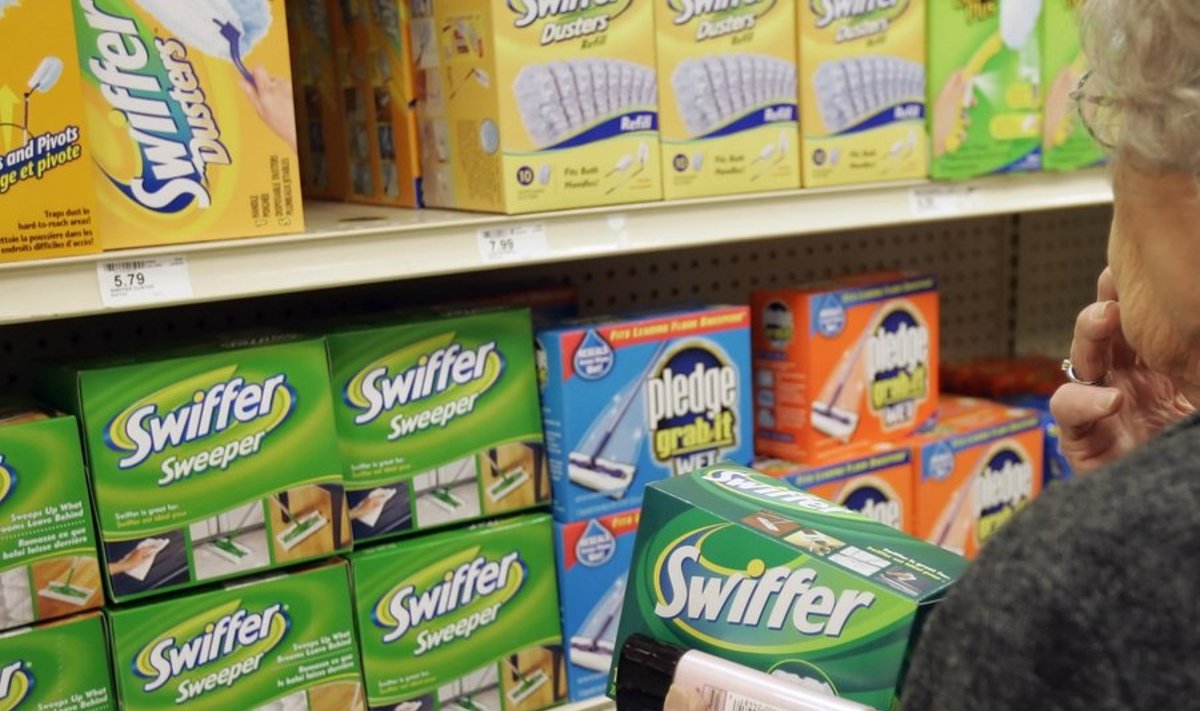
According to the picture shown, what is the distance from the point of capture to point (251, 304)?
184cm

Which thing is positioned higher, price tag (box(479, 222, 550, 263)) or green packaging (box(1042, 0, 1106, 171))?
green packaging (box(1042, 0, 1106, 171))

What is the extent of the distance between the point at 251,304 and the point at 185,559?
0.55 metres

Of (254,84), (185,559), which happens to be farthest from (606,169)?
(185,559)

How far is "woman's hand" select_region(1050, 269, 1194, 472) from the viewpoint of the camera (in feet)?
4.26

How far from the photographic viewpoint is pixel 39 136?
1196 mm

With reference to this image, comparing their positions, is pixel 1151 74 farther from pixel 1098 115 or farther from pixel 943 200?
pixel 943 200

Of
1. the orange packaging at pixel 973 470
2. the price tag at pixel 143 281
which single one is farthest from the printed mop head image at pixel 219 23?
the orange packaging at pixel 973 470

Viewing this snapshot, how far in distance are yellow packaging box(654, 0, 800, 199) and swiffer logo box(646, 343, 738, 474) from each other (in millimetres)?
229

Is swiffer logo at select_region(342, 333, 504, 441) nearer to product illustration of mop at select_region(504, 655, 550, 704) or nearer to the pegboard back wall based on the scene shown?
the pegboard back wall

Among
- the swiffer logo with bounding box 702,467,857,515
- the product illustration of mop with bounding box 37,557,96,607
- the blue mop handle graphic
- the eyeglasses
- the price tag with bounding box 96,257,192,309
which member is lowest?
the product illustration of mop with bounding box 37,557,96,607

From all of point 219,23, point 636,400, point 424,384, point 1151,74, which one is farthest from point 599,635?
point 1151,74

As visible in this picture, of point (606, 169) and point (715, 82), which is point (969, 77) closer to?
point (715, 82)

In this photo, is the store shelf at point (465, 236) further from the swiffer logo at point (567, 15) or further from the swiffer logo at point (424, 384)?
the swiffer logo at point (567, 15)

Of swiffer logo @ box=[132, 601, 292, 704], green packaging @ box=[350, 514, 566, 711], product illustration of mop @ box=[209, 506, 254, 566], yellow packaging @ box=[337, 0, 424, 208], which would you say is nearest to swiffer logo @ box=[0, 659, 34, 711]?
swiffer logo @ box=[132, 601, 292, 704]
